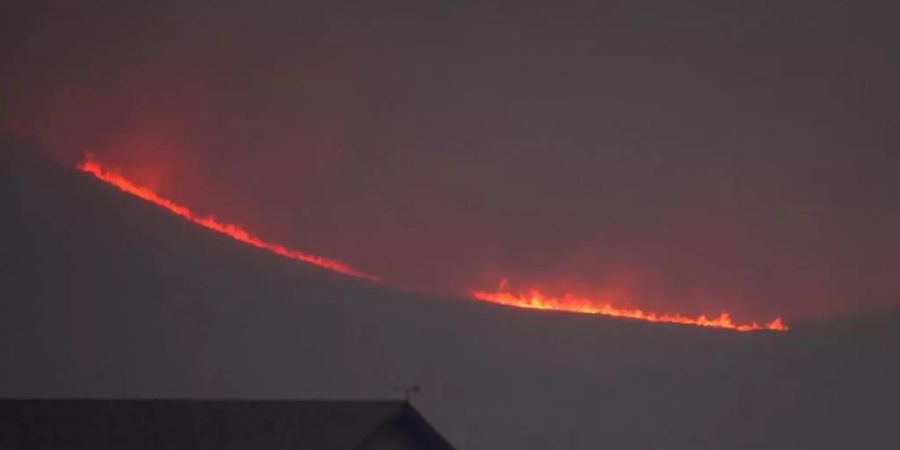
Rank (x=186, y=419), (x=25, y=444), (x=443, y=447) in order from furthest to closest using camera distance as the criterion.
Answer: (x=443, y=447) → (x=186, y=419) → (x=25, y=444)

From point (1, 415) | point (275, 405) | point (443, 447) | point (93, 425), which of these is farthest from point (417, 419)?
point (1, 415)

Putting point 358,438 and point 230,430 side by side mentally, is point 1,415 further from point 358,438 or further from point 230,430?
point 358,438

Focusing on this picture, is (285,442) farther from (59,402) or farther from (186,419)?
(59,402)

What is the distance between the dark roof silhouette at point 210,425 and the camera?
2936 cm

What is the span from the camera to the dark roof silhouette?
29.4 metres

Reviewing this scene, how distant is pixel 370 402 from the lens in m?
33.6

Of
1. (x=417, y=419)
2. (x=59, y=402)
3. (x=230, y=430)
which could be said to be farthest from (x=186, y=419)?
(x=417, y=419)

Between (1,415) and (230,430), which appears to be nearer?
(1,415)

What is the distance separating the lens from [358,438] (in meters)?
32.1

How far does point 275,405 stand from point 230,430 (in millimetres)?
1780

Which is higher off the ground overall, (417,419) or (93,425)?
(417,419)

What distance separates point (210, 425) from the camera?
103 ft

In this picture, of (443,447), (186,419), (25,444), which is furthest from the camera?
(443,447)

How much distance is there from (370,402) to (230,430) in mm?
3906
